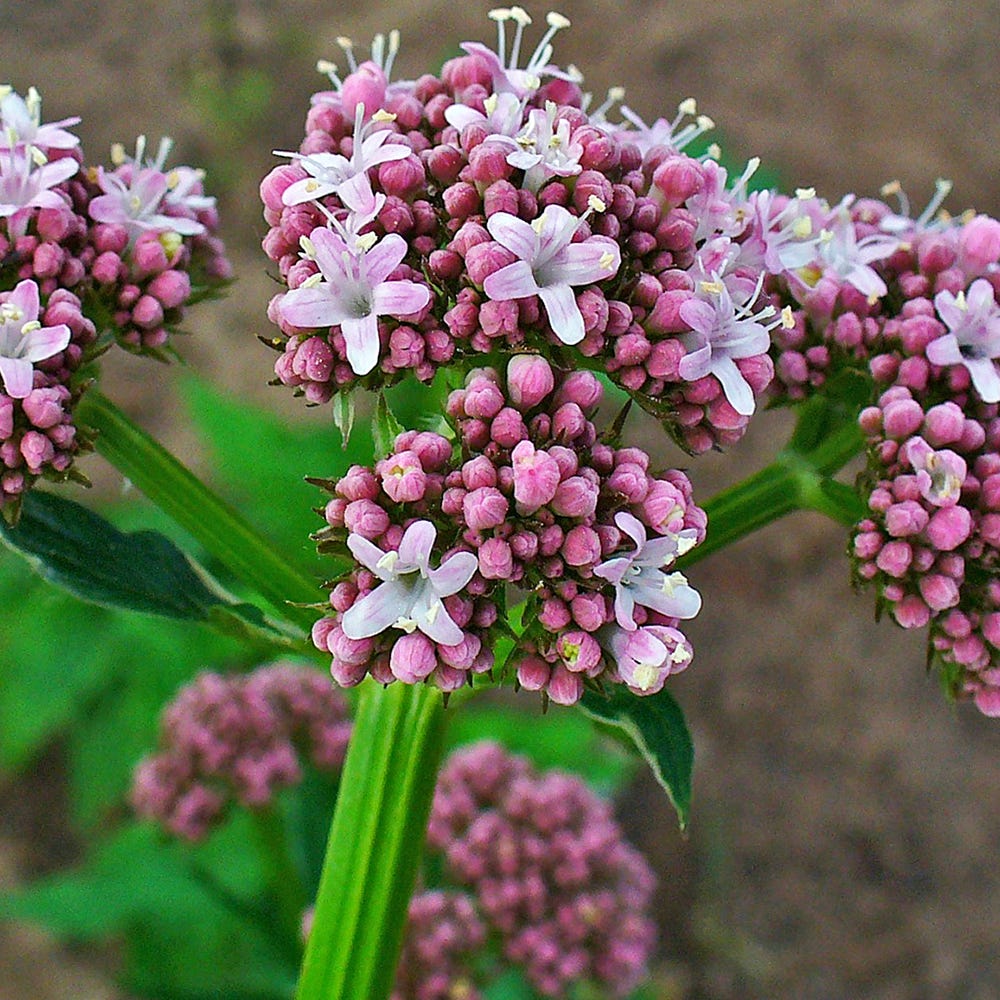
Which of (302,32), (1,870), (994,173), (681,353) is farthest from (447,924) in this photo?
(302,32)

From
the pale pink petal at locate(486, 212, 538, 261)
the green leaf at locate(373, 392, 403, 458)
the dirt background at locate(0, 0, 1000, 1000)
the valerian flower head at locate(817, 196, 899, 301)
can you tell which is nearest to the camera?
the pale pink petal at locate(486, 212, 538, 261)

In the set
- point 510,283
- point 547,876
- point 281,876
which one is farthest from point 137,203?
point 547,876

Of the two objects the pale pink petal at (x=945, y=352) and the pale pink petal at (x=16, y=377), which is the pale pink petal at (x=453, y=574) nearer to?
the pale pink petal at (x=16, y=377)

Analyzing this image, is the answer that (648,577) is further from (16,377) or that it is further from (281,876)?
(281,876)

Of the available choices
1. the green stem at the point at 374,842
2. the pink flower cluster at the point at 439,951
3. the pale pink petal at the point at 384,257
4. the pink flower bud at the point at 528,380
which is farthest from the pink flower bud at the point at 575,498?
the pink flower cluster at the point at 439,951

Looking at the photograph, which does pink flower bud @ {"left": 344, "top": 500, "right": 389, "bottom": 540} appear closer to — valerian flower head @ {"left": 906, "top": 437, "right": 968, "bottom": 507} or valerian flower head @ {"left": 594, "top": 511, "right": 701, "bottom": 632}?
valerian flower head @ {"left": 594, "top": 511, "right": 701, "bottom": 632}

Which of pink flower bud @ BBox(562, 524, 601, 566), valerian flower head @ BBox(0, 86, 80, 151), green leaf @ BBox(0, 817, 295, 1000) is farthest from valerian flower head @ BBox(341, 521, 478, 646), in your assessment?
green leaf @ BBox(0, 817, 295, 1000)
